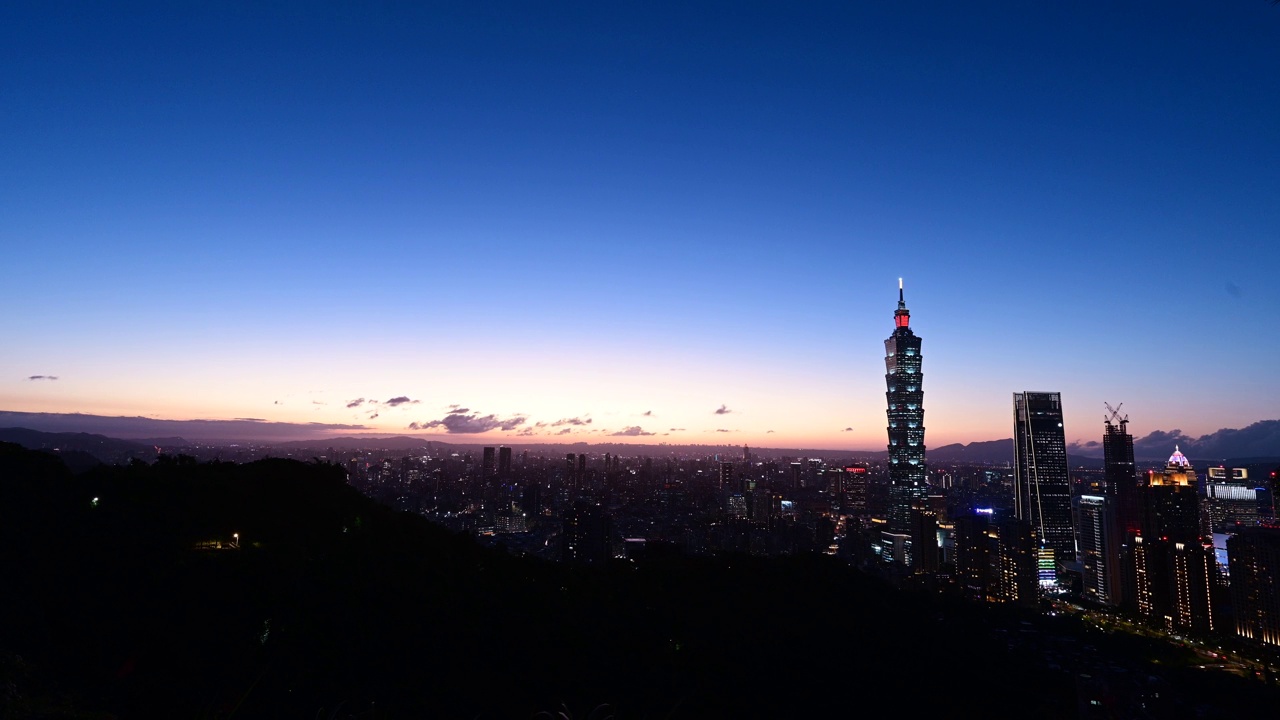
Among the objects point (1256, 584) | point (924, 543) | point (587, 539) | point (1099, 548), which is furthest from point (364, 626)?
point (1099, 548)

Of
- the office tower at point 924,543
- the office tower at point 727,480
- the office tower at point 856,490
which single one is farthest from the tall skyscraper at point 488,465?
the office tower at point 924,543

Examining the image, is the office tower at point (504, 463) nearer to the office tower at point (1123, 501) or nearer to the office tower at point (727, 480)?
the office tower at point (727, 480)

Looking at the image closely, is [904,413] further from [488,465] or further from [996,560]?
[488,465]

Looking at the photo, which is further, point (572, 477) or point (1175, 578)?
point (572, 477)

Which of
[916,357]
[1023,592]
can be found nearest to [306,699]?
[1023,592]

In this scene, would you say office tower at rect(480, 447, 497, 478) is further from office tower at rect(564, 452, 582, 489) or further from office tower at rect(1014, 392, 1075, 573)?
office tower at rect(1014, 392, 1075, 573)
